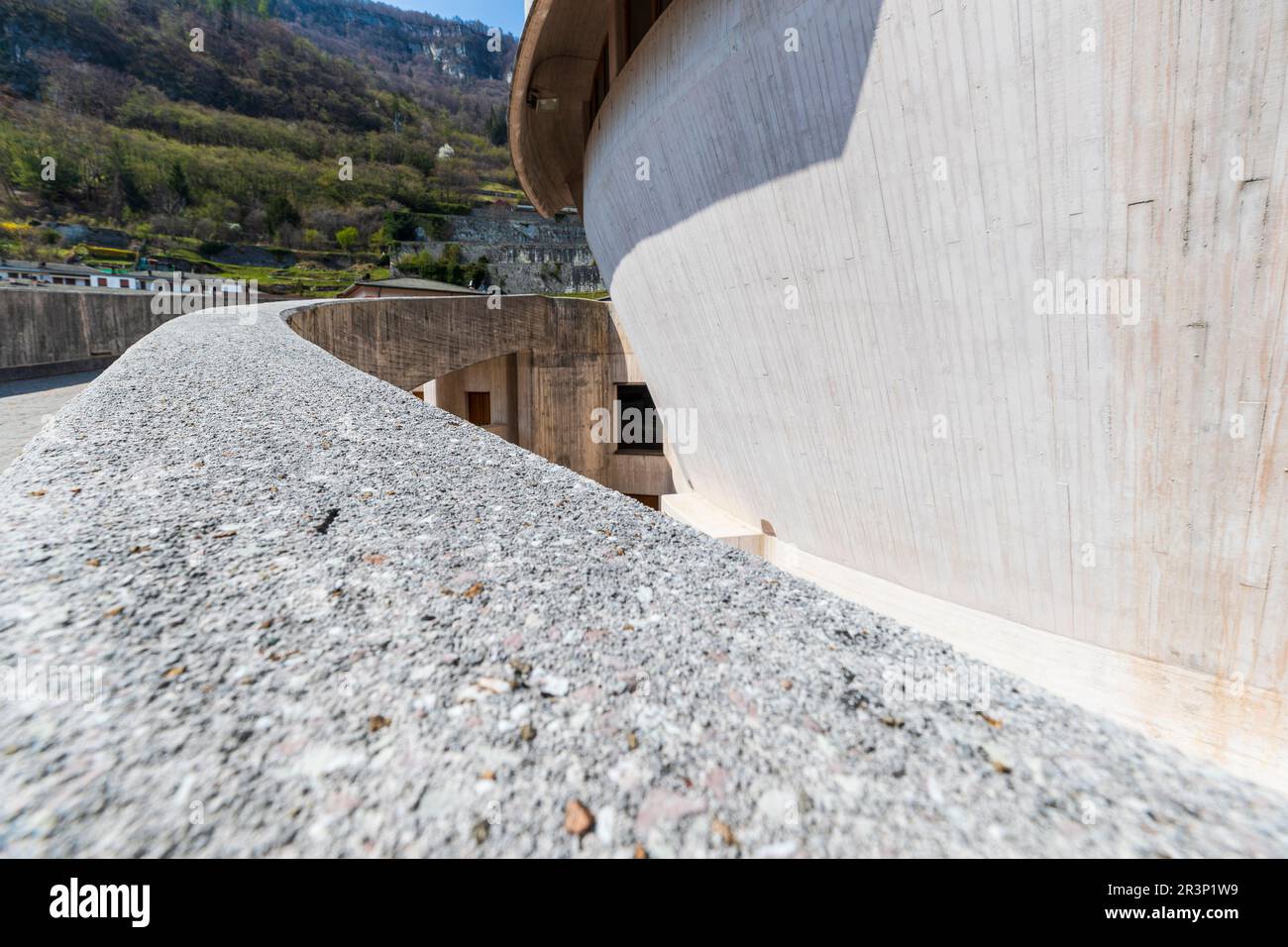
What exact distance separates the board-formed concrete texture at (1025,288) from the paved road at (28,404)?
7881mm

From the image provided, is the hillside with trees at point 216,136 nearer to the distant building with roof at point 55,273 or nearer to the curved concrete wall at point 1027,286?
the distant building with roof at point 55,273

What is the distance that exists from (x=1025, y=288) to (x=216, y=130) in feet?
302

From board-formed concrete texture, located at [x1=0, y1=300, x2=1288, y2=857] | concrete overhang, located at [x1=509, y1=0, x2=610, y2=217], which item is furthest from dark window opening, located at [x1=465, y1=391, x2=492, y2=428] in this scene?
board-formed concrete texture, located at [x1=0, y1=300, x2=1288, y2=857]

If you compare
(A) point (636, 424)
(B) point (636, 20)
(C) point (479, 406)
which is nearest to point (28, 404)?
(B) point (636, 20)

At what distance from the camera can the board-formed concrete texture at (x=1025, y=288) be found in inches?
167

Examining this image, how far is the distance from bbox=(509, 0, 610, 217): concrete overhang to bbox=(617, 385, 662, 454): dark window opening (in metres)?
7.06

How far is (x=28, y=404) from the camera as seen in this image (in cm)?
759

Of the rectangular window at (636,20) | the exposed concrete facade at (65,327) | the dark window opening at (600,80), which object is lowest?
the exposed concrete facade at (65,327)

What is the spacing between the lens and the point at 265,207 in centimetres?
5719

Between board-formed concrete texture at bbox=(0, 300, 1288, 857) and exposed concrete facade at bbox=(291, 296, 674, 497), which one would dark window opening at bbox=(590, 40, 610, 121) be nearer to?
exposed concrete facade at bbox=(291, 296, 674, 497)

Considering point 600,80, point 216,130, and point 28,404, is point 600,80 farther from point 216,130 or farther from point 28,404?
point 216,130

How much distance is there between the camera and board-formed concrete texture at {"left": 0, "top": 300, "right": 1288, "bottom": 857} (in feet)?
2.97

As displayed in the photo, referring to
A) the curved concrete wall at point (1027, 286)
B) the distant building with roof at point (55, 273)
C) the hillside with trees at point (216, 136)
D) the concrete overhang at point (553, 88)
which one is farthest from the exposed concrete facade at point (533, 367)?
the distant building with roof at point (55, 273)
